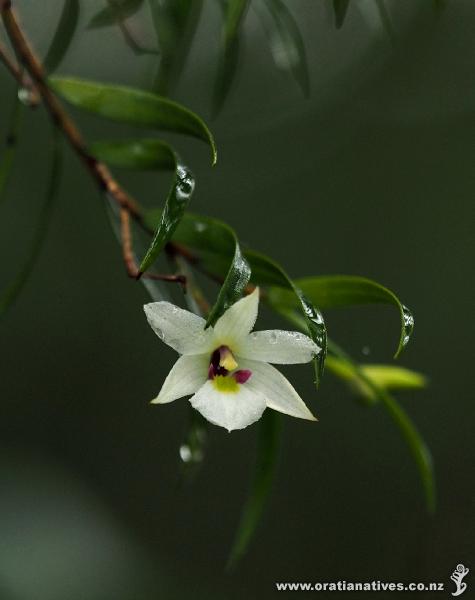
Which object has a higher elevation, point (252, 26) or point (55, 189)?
point (55, 189)

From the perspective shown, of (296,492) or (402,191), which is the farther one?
(402,191)

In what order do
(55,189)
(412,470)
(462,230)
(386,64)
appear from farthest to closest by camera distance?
(386,64)
(462,230)
(412,470)
(55,189)

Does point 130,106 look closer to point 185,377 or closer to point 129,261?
point 129,261

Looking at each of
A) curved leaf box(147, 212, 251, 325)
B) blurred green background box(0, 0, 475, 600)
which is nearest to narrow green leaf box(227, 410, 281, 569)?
curved leaf box(147, 212, 251, 325)

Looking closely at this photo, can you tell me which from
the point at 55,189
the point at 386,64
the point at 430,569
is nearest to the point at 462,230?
the point at 386,64

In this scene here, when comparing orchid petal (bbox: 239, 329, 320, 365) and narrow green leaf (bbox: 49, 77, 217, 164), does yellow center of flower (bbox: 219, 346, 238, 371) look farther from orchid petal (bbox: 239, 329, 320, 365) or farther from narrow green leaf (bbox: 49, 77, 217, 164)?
narrow green leaf (bbox: 49, 77, 217, 164)

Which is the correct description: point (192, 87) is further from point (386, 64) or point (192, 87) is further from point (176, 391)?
point (176, 391)

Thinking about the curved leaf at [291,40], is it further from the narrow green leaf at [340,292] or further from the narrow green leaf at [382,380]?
the narrow green leaf at [382,380]
